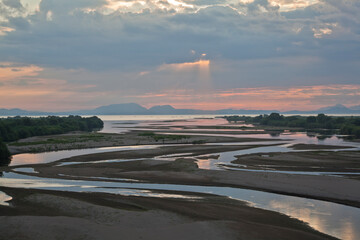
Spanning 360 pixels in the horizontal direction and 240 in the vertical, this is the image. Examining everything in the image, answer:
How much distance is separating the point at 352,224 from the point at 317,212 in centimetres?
267

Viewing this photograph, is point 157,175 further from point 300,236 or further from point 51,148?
point 51,148

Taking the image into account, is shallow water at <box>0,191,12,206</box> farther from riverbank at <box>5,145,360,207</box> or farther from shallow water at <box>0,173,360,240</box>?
riverbank at <box>5,145,360,207</box>

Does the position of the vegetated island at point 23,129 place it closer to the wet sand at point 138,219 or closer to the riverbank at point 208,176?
the riverbank at point 208,176

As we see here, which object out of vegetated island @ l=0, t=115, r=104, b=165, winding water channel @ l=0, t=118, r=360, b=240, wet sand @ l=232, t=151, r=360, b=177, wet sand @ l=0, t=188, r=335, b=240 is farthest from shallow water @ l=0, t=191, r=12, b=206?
wet sand @ l=232, t=151, r=360, b=177

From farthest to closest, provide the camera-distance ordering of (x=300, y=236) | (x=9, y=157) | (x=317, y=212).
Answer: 1. (x=9, y=157)
2. (x=317, y=212)
3. (x=300, y=236)

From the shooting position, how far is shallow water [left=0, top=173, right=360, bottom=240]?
65.4ft

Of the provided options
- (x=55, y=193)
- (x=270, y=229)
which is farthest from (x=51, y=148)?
(x=270, y=229)

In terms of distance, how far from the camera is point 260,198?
86.4 ft

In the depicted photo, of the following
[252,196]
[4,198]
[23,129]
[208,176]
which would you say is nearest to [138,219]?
[252,196]

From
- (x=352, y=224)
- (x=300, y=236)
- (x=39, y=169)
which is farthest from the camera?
(x=39, y=169)

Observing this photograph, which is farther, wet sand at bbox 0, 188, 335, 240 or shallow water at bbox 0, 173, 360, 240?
shallow water at bbox 0, 173, 360, 240

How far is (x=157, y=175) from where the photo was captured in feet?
117

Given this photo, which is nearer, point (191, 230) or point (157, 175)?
point (191, 230)

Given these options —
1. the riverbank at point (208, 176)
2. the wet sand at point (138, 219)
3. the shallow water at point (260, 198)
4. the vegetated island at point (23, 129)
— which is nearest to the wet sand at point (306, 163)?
the riverbank at point (208, 176)
